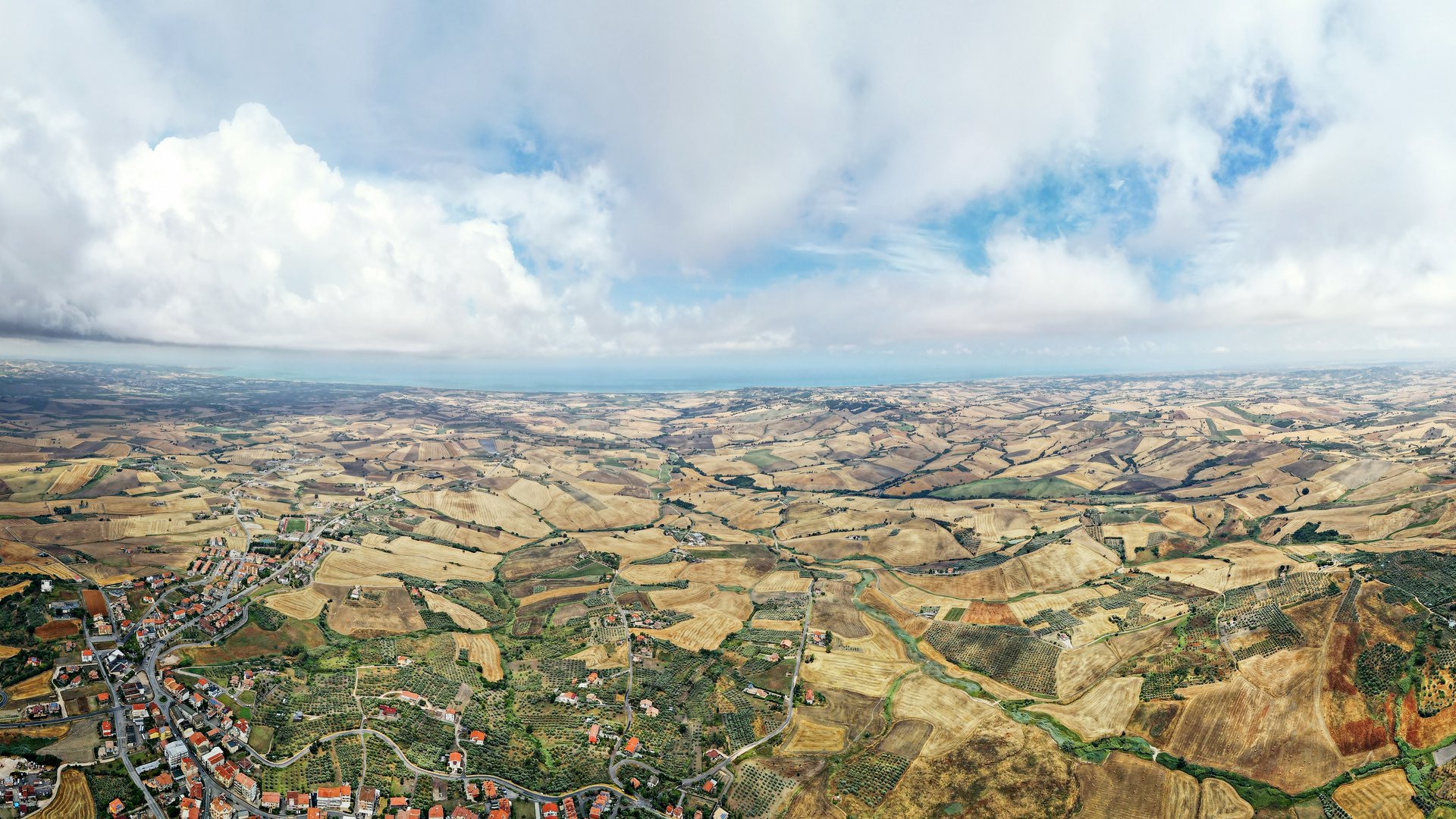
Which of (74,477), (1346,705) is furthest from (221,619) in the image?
(1346,705)

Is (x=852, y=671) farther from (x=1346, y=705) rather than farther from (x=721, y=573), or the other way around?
(x=1346, y=705)

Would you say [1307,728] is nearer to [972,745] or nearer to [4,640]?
[972,745]

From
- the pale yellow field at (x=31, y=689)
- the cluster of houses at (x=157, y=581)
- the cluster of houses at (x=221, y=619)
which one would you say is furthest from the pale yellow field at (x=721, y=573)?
the pale yellow field at (x=31, y=689)

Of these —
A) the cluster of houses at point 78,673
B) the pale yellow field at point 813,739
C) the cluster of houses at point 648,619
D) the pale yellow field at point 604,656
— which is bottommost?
the pale yellow field at point 813,739

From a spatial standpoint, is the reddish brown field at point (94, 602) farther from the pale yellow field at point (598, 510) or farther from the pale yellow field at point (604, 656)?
the pale yellow field at point (598, 510)

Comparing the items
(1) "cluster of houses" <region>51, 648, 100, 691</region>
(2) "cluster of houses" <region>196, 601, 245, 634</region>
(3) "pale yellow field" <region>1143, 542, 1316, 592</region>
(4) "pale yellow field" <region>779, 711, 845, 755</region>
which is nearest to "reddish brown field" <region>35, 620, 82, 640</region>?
(1) "cluster of houses" <region>51, 648, 100, 691</region>

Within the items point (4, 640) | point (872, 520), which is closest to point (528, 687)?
point (4, 640)
